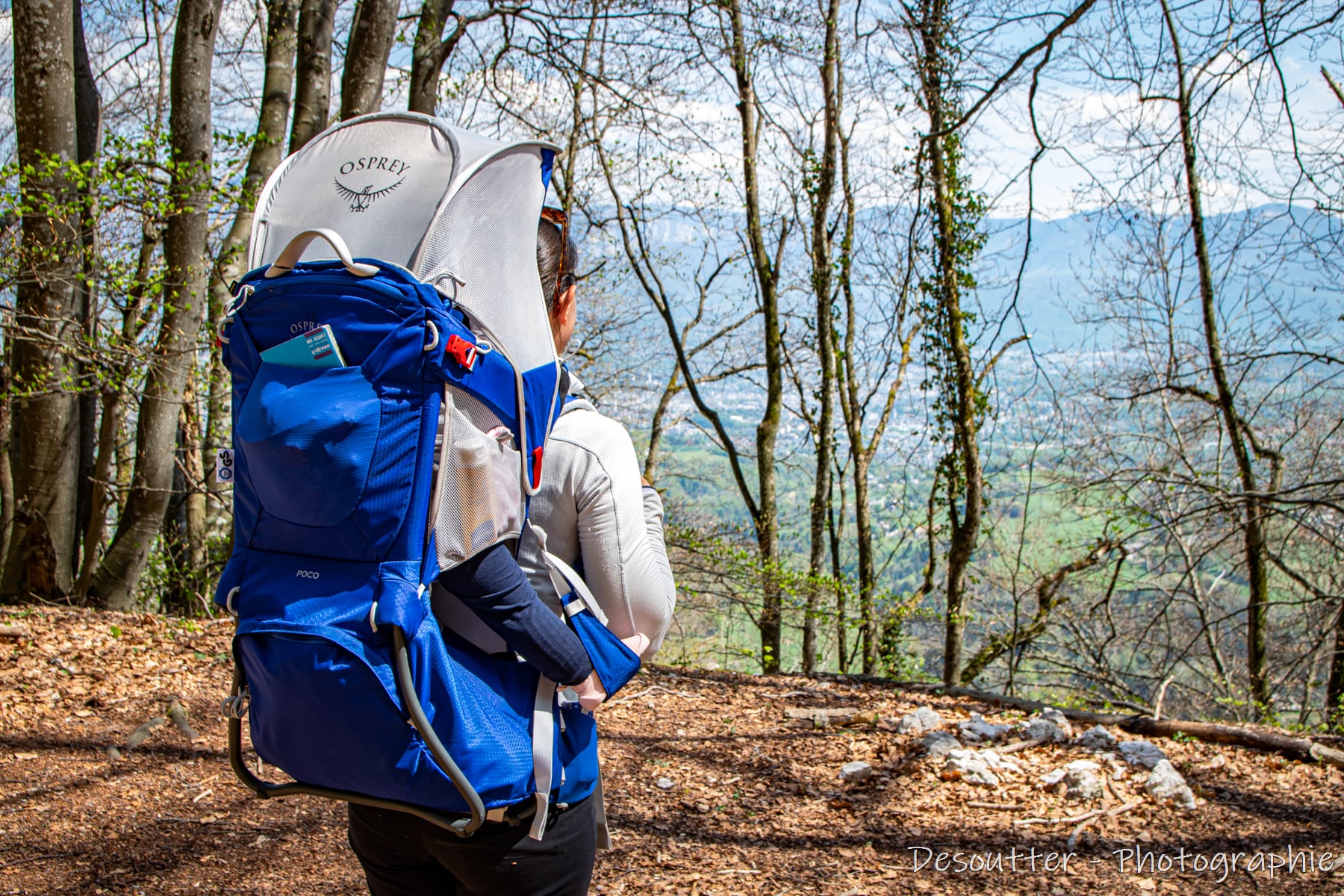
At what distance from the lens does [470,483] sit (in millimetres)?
1146

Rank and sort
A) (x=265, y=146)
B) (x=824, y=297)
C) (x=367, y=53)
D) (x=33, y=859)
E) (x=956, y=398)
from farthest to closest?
(x=824, y=297)
(x=956, y=398)
(x=265, y=146)
(x=367, y=53)
(x=33, y=859)

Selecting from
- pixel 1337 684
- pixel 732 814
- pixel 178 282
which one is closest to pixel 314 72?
pixel 178 282

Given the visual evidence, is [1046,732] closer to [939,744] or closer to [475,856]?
[939,744]

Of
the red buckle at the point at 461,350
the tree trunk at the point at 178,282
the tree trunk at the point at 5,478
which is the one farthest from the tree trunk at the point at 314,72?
the red buckle at the point at 461,350

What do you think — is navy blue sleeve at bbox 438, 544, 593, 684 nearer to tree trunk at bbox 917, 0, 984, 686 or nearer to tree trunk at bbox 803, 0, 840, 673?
tree trunk at bbox 917, 0, 984, 686

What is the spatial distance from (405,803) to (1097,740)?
3.81 m

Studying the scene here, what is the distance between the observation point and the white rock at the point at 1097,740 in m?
3.99

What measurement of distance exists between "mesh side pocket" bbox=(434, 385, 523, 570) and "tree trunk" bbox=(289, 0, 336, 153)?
5922 mm

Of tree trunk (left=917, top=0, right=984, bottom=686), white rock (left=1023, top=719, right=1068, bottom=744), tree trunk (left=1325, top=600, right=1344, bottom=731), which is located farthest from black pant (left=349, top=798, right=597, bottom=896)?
tree trunk (left=917, top=0, right=984, bottom=686)

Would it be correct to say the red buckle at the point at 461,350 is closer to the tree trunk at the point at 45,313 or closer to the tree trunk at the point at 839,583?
the tree trunk at the point at 45,313

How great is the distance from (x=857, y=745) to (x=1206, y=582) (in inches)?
586

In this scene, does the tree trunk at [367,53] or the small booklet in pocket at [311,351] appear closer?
the small booklet in pocket at [311,351]

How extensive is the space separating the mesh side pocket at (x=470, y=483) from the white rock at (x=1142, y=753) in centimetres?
368

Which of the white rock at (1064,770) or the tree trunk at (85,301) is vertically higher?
the tree trunk at (85,301)
